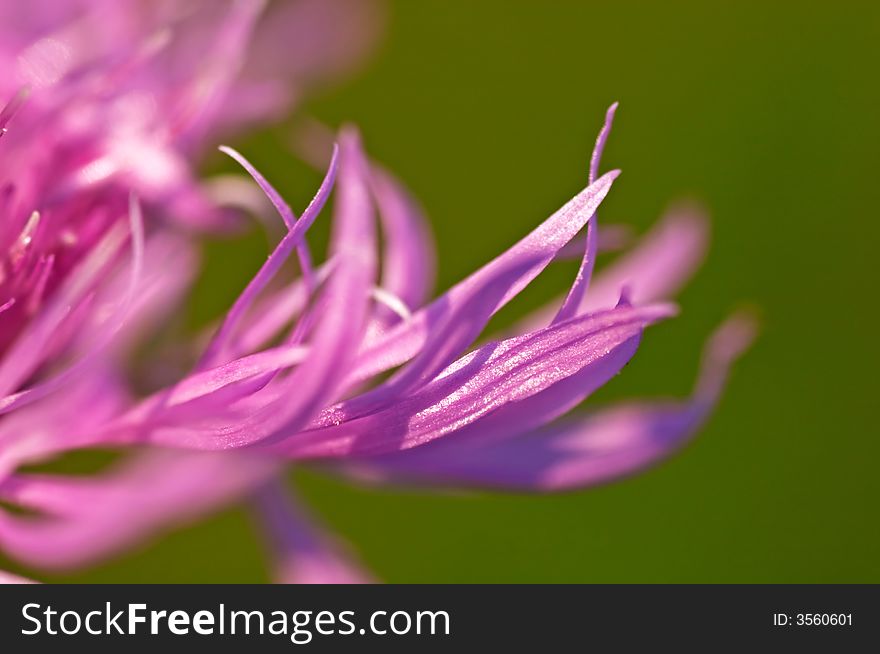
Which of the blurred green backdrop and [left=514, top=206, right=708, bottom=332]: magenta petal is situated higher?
the blurred green backdrop

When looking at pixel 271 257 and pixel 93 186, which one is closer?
pixel 271 257

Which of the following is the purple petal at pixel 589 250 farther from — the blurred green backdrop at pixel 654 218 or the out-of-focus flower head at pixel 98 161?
the blurred green backdrop at pixel 654 218

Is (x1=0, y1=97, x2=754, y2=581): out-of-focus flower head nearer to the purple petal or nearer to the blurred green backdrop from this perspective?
the purple petal

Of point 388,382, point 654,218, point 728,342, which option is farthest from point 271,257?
point 654,218

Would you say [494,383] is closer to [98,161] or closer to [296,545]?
[98,161]

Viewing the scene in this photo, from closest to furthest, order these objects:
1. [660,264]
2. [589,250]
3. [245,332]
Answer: [589,250], [245,332], [660,264]

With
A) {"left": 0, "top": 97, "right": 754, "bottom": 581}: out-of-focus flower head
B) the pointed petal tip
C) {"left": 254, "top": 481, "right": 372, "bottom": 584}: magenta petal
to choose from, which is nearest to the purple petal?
{"left": 0, "top": 97, "right": 754, "bottom": 581}: out-of-focus flower head

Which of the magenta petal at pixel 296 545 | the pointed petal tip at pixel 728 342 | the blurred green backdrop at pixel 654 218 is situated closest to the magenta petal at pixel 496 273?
the pointed petal tip at pixel 728 342

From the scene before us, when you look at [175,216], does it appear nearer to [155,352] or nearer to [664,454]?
[155,352]
